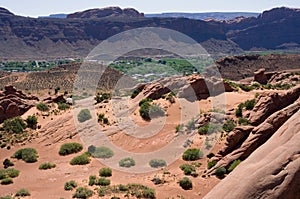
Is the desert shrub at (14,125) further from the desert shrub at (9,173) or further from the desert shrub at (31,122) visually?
the desert shrub at (9,173)

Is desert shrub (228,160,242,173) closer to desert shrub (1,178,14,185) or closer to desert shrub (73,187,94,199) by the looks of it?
desert shrub (73,187,94,199)

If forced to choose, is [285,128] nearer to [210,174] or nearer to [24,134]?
[210,174]

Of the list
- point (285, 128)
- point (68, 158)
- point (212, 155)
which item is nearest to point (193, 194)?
point (212, 155)

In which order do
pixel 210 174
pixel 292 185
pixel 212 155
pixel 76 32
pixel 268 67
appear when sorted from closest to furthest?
pixel 292 185 < pixel 210 174 < pixel 212 155 < pixel 268 67 < pixel 76 32

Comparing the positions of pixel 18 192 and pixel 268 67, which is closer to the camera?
pixel 18 192

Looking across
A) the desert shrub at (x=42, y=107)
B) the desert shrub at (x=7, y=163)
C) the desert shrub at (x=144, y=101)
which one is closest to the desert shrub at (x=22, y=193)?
the desert shrub at (x=7, y=163)

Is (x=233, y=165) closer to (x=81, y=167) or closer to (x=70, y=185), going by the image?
(x=70, y=185)

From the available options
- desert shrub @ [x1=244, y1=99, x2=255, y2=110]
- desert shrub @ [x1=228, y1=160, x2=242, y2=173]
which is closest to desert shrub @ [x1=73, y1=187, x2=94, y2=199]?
desert shrub @ [x1=228, y1=160, x2=242, y2=173]
